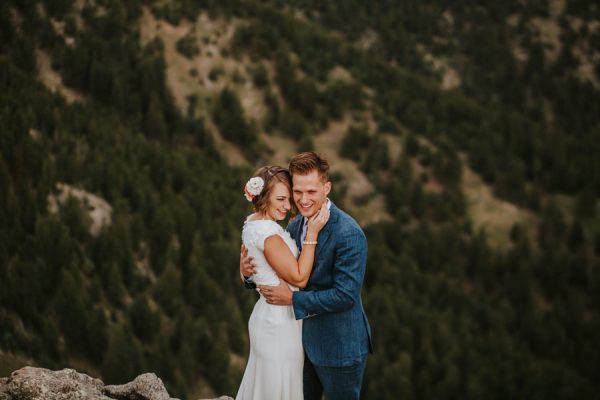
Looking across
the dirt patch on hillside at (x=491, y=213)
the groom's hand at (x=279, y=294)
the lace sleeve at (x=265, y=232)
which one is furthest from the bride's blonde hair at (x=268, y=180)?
the dirt patch on hillside at (x=491, y=213)

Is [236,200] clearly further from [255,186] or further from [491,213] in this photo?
[255,186]

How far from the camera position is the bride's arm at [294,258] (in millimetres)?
4551

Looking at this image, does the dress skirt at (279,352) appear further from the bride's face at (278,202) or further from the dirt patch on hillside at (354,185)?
the dirt patch on hillside at (354,185)

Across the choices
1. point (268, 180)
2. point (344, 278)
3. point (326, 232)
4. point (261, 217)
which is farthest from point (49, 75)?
point (344, 278)

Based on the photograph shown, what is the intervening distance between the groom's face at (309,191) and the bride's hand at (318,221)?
61mm

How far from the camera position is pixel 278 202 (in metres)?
4.80

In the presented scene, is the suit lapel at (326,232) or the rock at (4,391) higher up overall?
the suit lapel at (326,232)

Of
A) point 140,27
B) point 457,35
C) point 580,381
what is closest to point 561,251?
point 580,381

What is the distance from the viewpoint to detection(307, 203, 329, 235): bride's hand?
4531 millimetres

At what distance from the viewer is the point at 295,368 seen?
486 centimetres

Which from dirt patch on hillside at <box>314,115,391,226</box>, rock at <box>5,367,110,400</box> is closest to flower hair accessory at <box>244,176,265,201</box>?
rock at <box>5,367,110,400</box>

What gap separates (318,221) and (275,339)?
1101 millimetres

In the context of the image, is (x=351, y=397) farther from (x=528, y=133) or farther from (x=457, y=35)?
(x=457, y=35)

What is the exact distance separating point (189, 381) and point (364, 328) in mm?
15475
